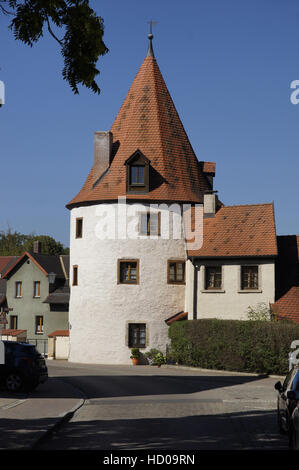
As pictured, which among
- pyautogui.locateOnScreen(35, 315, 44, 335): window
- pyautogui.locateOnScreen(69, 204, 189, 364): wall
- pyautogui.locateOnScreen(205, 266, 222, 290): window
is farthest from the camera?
pyautogui.locateOnScreen(35, 315, 44, 335): window

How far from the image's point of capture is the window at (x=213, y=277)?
41.2 metres

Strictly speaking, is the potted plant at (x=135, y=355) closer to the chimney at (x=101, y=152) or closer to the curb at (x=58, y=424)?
the chimney at (x=101, y=152)

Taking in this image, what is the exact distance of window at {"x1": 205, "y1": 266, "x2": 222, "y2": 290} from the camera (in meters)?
41.2

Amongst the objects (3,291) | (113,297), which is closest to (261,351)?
(113,297)

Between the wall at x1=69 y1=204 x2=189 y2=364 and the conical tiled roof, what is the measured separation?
4.52 feet

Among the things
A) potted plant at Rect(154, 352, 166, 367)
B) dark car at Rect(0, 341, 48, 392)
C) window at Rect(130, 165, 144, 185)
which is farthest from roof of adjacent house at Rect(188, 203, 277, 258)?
dark car at Rect(0, 341, 48, 392)

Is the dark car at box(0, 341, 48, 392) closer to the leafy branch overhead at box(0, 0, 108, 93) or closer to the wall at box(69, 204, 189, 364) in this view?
the leafy branch overhead at box(0, 0, 108, 93)

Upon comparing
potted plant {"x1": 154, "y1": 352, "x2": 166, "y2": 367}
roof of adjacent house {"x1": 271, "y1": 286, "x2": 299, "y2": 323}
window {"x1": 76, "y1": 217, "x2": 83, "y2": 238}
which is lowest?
potted plant {"x1": 154, "y1": 352, "x2": 166, "y2": 367}

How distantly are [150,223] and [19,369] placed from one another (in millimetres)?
21777

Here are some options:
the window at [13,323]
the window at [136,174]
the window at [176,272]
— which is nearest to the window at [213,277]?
the window at [176,272]

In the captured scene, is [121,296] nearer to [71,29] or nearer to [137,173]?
[137,173]

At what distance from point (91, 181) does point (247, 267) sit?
12.2 m

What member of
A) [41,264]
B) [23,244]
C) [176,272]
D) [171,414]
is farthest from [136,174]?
[23,244]
